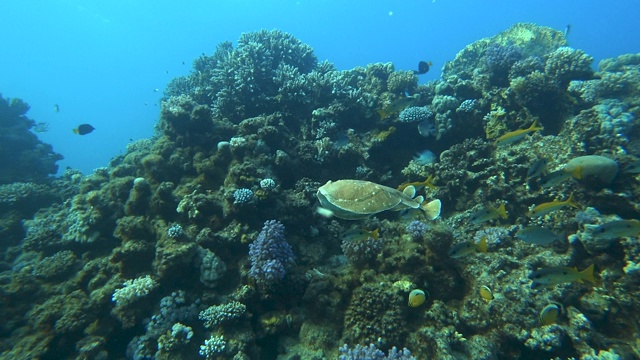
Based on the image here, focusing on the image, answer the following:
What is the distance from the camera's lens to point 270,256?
5824 mm

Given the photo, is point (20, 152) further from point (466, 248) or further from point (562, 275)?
point (562, 275)

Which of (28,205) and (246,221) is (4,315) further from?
(28,205)

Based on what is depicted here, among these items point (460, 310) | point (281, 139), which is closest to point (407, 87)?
point (281, 139)

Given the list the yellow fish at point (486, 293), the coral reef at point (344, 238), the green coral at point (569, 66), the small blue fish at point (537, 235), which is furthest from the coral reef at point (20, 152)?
the green coral at point (569, 66)

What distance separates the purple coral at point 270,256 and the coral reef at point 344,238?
0.12ft

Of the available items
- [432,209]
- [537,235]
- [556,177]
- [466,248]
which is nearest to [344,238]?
[432,209]

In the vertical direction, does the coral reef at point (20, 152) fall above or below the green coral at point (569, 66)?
above

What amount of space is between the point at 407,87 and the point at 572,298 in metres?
8.62

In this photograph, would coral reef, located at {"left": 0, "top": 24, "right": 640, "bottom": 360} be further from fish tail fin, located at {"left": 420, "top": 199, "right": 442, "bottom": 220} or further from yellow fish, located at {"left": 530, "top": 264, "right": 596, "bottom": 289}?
fish tail fin, located at {"left": 420, "top": 199, "right": 442, "bottom": 220}

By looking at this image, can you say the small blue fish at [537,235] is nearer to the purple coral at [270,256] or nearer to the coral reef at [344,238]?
the coral reef at [344,238]

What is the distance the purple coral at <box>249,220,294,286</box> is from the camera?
225 inches

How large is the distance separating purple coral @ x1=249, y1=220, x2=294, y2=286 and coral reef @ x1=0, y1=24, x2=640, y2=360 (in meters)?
0.04

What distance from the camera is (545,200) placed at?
6984mm

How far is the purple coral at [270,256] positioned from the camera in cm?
570
